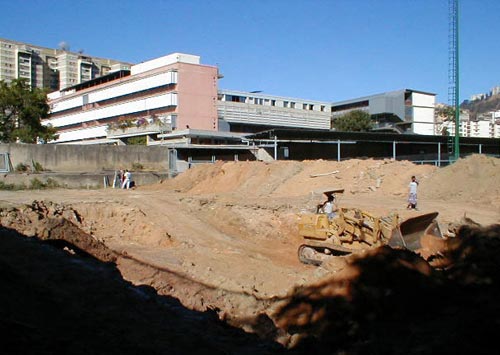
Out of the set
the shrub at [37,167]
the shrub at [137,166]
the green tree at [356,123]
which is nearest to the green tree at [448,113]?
the green tree at [356,123]

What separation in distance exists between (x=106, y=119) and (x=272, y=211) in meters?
56.7

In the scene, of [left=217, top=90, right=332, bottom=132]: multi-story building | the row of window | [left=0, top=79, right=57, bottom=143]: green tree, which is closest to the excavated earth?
[left=0, top=79, right=57, bottom=143]: green tree

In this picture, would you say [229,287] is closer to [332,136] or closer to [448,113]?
[332,136]

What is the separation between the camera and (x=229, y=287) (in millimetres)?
12023

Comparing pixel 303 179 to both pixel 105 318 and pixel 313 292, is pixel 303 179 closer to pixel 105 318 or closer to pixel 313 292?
pixel 313 292

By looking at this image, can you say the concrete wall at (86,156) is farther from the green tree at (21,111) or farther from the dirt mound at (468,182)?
the dirt mound at (468,182)

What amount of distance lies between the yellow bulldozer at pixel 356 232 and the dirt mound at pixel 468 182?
11.2 metres

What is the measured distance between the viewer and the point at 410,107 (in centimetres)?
8462

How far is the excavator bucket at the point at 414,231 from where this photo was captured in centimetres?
1264

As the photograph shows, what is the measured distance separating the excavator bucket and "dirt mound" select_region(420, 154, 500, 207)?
36.1 feet

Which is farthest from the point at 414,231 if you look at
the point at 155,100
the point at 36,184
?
the point at 155,100

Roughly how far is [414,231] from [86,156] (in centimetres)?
2827

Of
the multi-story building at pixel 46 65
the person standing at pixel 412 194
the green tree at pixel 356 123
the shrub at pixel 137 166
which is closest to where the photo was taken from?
the person standing at pixel 412 194

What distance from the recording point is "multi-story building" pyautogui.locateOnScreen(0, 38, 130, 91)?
99.5 metres
